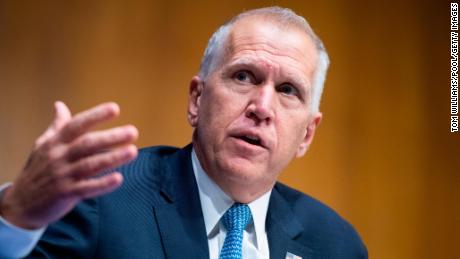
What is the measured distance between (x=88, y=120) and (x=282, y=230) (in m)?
0.98

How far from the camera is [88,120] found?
34.9 inches

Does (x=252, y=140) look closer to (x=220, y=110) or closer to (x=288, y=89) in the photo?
(x=220, y=110)

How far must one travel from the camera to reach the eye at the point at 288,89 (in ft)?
5.24

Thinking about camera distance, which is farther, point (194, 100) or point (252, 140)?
point (194, 100)

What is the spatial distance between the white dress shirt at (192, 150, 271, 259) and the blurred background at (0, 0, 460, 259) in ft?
2.95

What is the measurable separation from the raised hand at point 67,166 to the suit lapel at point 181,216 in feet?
1.61

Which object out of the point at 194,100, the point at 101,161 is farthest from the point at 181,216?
the point at 101,161

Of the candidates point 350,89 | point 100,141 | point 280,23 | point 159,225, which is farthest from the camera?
point 350,89

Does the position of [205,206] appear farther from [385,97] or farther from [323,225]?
[385,97]

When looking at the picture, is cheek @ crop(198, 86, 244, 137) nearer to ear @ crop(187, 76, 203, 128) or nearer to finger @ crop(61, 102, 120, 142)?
ear @ crop(187, 76, 203, 128)

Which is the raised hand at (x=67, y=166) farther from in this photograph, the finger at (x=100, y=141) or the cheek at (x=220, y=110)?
the cheek at (x=220, y=110)

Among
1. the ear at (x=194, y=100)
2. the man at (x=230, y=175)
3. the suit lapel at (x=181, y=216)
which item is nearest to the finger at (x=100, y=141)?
the man at (x=230, y=175)

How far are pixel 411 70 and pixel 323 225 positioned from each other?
1.32m

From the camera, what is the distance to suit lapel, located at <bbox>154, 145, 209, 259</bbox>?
1.40m
